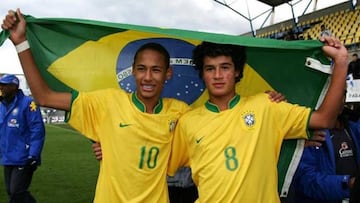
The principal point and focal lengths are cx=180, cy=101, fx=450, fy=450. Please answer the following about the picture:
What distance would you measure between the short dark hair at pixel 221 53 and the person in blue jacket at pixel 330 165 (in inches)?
27.3

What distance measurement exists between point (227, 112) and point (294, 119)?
13.2 inches

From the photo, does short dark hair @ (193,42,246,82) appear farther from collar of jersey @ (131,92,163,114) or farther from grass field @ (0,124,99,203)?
grass field @ (0,124,99,203)

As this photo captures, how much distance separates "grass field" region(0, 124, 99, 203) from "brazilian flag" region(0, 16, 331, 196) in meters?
3.87

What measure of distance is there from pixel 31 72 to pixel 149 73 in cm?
62

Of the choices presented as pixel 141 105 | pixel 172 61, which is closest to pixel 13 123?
pixel 172 61

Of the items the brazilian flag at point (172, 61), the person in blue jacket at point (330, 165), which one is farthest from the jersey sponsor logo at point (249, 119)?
the person in blue jacket at point (330, 165)

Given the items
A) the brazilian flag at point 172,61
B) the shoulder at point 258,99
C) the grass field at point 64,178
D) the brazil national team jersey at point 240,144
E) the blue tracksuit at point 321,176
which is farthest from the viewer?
the grass field at point 64,178

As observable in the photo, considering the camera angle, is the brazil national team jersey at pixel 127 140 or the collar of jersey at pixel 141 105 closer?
the brazil national team jersey at pixel 127 140

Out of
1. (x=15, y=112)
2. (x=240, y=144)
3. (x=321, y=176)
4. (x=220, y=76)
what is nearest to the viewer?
(x=240, y=144)

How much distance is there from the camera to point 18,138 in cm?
500

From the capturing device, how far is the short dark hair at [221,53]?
2.37 meters

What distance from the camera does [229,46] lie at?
241cm

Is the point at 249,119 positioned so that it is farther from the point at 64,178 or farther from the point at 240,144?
the point at 64,178

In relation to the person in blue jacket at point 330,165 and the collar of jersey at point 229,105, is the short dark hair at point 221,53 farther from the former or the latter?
the person in blue jacket at point 330,165
